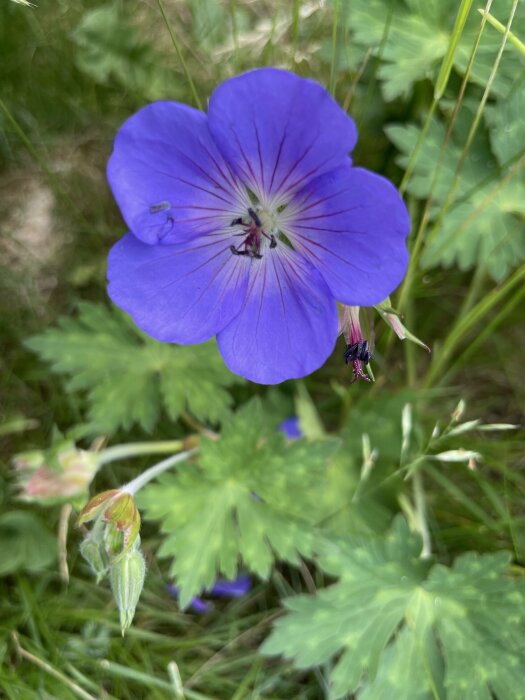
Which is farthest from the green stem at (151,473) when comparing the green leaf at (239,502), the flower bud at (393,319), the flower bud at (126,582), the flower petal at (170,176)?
the flower bud at (393,319)

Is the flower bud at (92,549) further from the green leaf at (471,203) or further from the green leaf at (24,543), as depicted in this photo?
the green leaf at (471,203)

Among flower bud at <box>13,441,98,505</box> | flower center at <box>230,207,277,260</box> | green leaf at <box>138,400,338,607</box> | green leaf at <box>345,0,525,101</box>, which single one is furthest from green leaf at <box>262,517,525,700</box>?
green leaf at <box>345,0,525,101</box>

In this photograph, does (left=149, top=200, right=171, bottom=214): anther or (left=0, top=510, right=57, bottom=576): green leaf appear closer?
(left=149, top=200, right=171, bottom=214): anther

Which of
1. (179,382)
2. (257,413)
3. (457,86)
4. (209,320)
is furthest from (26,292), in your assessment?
(457,86)

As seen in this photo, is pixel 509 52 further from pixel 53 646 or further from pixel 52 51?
pixel 53 646

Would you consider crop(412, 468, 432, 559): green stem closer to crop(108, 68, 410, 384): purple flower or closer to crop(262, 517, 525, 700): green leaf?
crop(262, 517, 525, 700): green leaf

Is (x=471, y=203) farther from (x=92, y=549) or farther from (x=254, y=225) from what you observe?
(x=92, y=549)

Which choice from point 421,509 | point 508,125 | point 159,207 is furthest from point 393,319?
point 421,509
